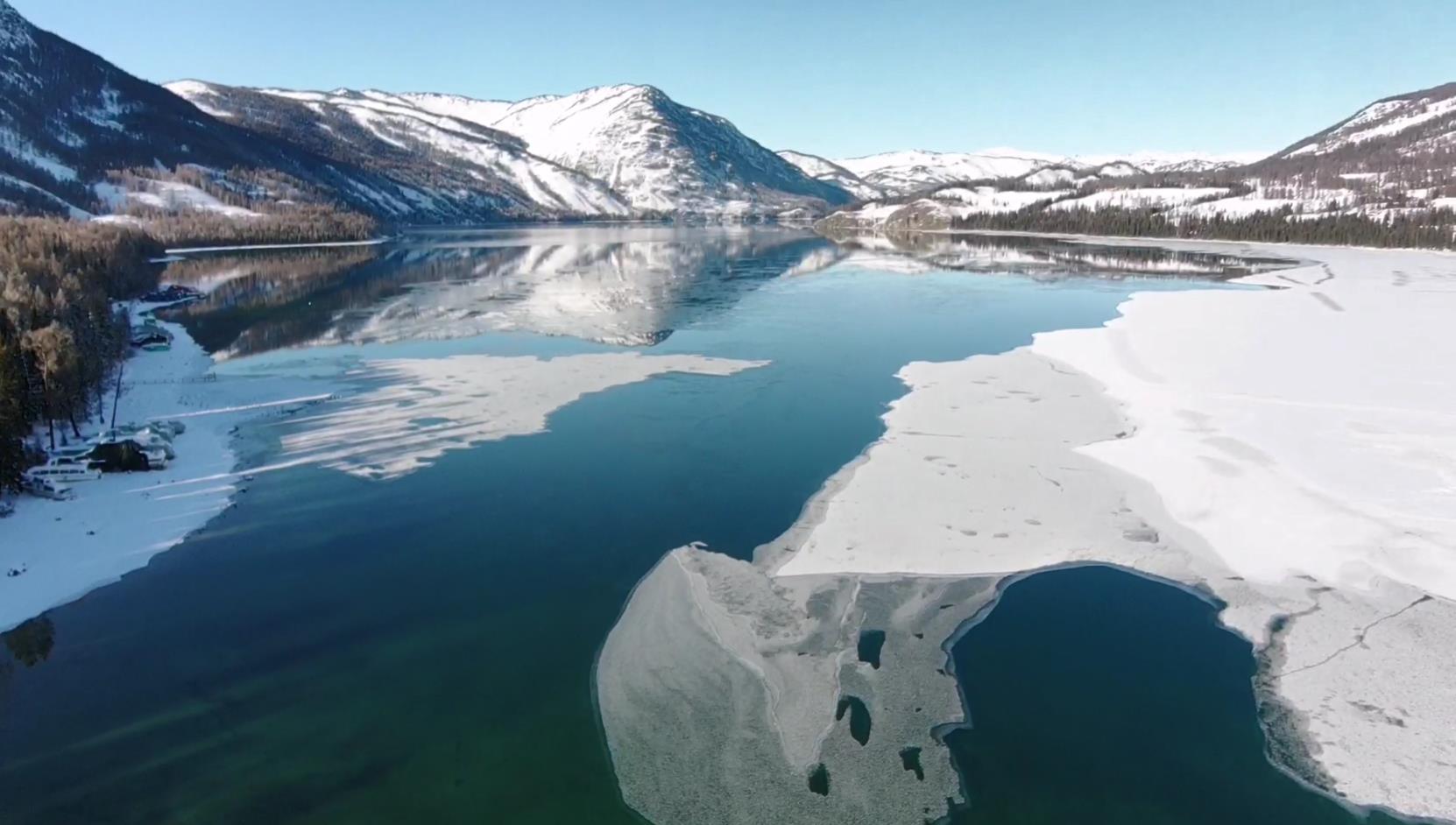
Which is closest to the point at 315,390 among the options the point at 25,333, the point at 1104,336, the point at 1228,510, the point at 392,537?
the point at 25,333

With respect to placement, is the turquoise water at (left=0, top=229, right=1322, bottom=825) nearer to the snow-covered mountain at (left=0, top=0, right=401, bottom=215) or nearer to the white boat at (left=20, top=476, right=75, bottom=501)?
the white boat at (left=20, top=476, right=75, bottom=501)

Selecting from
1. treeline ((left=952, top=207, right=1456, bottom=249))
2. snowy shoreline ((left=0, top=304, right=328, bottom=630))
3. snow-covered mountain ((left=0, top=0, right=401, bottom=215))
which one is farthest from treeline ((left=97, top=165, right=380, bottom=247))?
treeline ((left=952, top=207, right=1456, bottom=249))

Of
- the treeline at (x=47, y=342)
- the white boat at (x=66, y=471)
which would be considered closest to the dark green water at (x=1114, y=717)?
the white boat at (x=66, y=471)

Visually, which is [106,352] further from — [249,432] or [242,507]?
[242,507]

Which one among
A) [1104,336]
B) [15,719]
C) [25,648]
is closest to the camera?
[15,719]

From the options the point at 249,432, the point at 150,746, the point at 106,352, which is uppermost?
the point at 106,352
